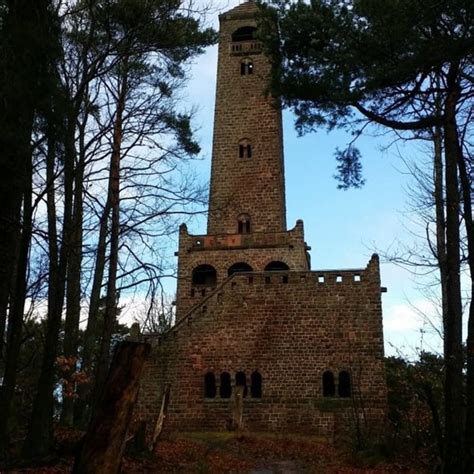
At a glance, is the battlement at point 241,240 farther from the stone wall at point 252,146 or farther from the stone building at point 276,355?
the stone building at point 276,355

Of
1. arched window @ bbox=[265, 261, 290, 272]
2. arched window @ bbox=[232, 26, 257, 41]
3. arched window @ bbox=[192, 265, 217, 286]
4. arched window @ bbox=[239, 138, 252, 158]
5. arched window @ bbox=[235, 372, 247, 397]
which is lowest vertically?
arched window @ bbox=[235, 372, 247, 397]

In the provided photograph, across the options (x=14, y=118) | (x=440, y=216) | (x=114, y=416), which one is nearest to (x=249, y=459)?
(x=440, y=216)

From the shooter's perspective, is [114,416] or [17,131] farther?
[17,131]

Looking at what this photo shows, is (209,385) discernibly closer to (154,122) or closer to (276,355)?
(276,355)

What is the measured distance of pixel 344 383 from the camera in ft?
61.2

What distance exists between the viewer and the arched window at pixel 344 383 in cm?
1855

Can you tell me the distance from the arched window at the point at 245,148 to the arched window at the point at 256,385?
38.0 feet

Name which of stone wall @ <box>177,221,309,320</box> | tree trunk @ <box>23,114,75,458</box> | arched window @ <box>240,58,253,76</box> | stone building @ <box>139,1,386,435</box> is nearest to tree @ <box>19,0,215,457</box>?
tree trunk @ <box>23,114,75,458</box>

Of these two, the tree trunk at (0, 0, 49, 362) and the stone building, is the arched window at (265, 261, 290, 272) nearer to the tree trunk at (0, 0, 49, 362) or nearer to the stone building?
the stone building

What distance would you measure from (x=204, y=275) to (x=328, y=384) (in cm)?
831

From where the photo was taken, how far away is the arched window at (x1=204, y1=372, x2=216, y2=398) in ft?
62.7

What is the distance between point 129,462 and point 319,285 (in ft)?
35.0

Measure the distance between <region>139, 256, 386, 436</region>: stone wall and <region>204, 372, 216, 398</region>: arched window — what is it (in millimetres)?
134

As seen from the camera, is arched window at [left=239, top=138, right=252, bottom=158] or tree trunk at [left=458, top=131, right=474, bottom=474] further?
arched window at [left=239, top=138, right=252, bottom=158]
